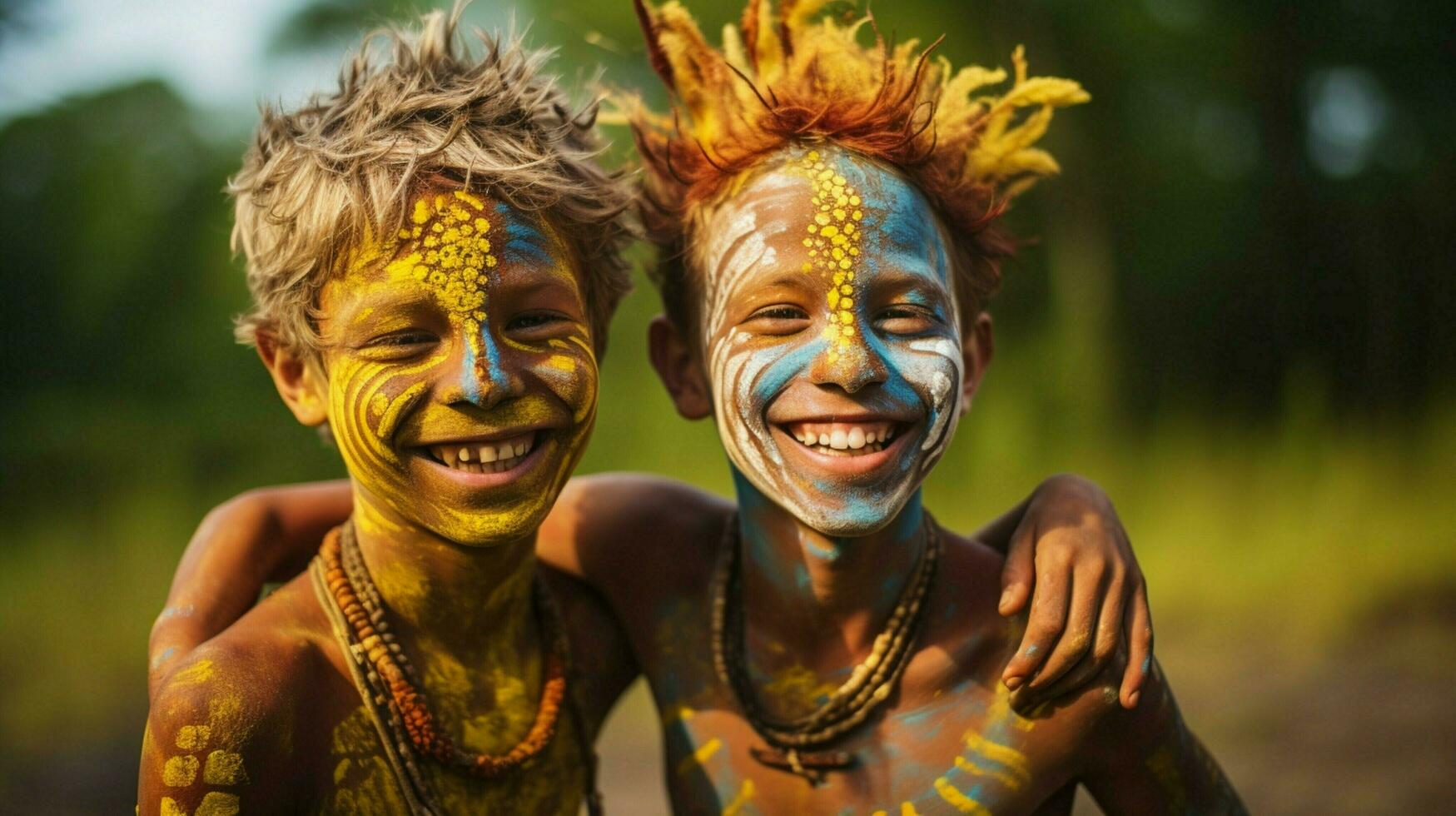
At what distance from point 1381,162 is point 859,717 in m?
6.85

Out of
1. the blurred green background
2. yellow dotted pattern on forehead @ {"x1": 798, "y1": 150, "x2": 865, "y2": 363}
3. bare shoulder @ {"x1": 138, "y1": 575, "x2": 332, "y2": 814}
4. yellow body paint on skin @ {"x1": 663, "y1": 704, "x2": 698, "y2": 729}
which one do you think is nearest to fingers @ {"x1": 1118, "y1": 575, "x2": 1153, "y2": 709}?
yellow dotted pattern on forehead @ {"x1": 798, "y1": 150, "x2": 865, "y2": 363}

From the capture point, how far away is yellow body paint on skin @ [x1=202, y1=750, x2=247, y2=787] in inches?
79.3

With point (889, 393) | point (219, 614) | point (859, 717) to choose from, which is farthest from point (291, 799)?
point (889, 393)

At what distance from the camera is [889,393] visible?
2.31 metres

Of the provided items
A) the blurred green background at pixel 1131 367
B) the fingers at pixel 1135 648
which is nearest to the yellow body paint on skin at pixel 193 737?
the fingers at pixel 1135 648

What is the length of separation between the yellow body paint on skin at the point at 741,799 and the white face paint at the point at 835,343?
592mm

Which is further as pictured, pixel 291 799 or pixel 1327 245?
pixel 1327 245

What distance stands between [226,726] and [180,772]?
0.32 feet

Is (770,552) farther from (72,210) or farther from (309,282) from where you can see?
(72,210)

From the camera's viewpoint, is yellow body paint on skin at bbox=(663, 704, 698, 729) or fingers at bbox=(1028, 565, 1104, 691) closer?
fingers at bbox=(1028, 565, 1104, 691)

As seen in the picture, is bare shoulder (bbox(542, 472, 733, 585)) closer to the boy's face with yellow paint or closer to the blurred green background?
the boy's face with yellow paint

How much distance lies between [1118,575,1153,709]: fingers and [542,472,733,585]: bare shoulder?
0.89 meters

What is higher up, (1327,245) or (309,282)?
(309,282)

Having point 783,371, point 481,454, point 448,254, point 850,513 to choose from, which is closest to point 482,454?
point 481,454
